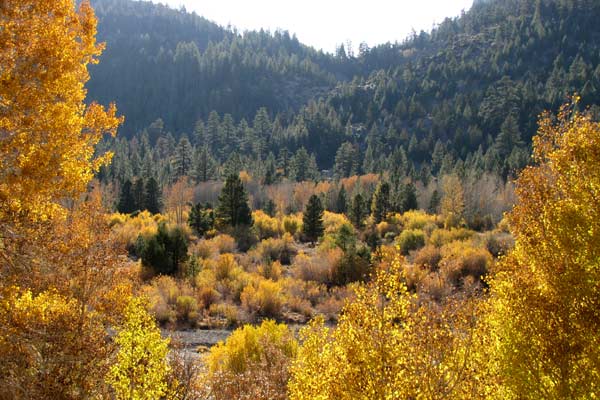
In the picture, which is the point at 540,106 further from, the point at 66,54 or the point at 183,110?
the point at 66,54

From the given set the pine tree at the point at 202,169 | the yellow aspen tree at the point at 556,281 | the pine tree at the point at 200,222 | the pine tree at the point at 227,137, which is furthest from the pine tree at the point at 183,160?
the yellow aspen tree at the point at 556,281

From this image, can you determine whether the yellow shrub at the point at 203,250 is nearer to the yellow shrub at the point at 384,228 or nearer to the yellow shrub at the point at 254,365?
the yellow shrub at the point at 384,228

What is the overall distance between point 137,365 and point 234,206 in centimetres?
3108

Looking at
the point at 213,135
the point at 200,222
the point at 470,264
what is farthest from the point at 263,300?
the point at 213,135

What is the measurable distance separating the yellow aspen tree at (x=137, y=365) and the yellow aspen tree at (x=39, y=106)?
3.04m

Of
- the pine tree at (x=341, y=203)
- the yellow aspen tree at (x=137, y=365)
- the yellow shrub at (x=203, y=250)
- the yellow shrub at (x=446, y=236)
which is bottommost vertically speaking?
the pine tree at (x=341, y=203)

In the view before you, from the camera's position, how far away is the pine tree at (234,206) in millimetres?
39938

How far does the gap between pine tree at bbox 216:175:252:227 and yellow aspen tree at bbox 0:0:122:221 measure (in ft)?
106

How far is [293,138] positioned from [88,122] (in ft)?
374

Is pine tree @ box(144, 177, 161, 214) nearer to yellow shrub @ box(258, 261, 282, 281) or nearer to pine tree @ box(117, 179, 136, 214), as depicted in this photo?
pine tree @ box(117, 179, 136, 214)

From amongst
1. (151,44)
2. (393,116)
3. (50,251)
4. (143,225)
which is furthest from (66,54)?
(151,44)

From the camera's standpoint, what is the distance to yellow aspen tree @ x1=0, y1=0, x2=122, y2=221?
6.65m

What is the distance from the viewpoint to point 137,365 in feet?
29.9

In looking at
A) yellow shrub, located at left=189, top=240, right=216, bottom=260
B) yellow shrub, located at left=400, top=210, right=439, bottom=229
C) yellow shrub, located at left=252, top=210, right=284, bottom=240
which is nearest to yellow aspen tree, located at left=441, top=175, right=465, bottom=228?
yellow shrub, located at left=400, top=210, right=439, bottom=229
